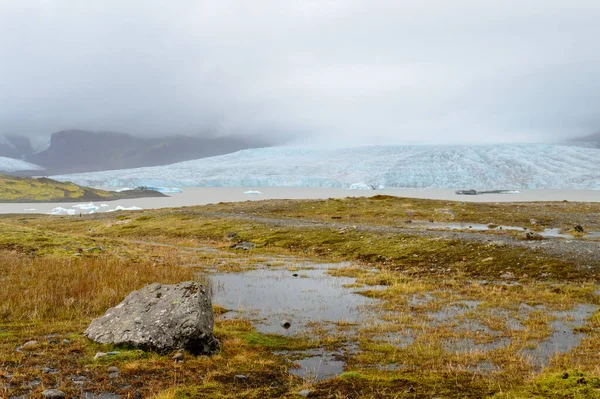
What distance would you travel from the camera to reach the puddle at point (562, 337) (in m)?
10.9

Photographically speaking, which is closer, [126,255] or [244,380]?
[244,380]

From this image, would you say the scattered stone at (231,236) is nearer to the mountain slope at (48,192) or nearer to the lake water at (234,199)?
the lake water at (234,199)

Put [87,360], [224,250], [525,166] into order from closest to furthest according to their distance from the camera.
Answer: [87,360]
[224,250]
[525,166]

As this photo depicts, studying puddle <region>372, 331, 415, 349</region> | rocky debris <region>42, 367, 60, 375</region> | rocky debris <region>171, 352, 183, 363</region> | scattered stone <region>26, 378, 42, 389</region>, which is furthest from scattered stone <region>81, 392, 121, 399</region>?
puddle <region>372, 331, 415, 349</region>

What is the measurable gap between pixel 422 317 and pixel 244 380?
7944mm

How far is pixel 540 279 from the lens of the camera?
68.3ft

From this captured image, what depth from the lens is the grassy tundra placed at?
864 centimetres

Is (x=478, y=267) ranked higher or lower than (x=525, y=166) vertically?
lower

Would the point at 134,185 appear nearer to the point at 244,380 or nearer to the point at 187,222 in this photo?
the point at 187,222

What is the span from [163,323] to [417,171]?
389ft

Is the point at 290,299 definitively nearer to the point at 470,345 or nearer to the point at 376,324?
the point at 376,324

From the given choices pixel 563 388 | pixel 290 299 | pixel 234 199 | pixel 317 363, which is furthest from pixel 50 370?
pixel 234 199

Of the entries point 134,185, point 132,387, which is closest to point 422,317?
point 132,387

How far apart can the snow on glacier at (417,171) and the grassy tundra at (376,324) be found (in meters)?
94.8
